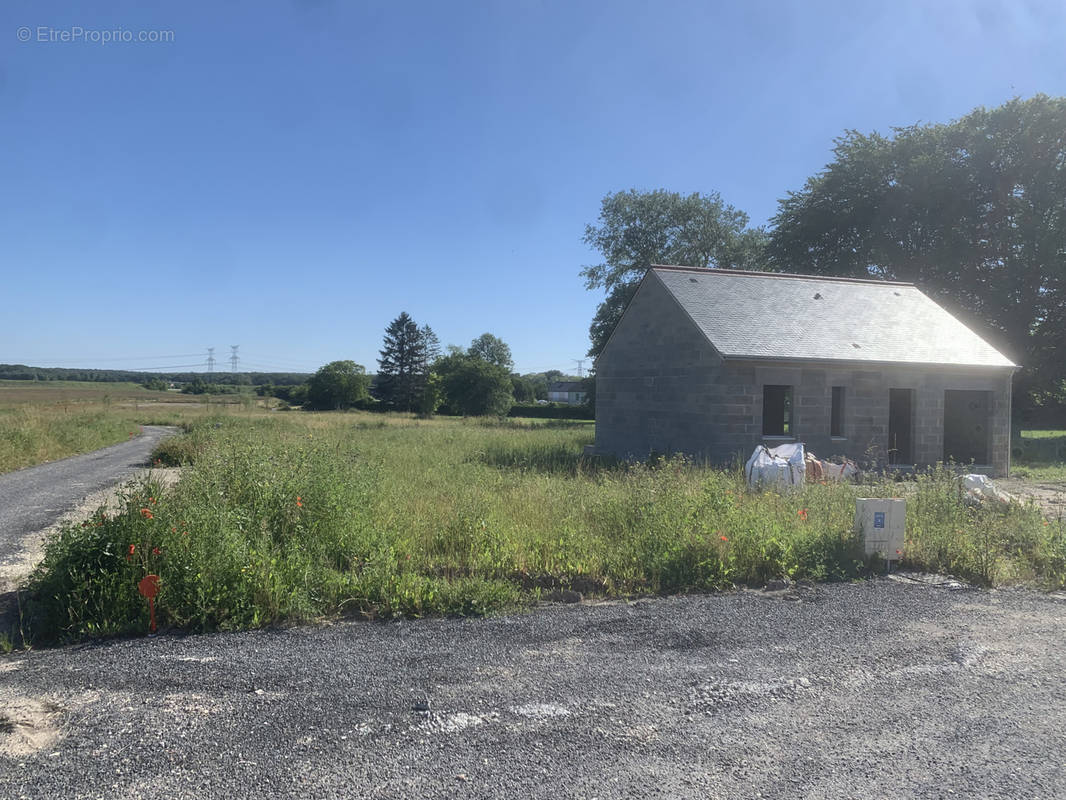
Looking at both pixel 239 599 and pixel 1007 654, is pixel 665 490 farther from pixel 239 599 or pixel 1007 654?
pixel 239 599

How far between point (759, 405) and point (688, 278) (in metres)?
4.78

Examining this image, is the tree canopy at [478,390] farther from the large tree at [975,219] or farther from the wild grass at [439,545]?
the wild grass at [439,545]

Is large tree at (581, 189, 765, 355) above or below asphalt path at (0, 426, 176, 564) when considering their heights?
above

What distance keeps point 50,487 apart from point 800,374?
626 inches

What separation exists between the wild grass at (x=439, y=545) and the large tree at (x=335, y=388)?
6964 centimetres

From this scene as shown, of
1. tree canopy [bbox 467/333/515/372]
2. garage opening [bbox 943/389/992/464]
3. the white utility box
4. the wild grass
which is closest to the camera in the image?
the wild grass

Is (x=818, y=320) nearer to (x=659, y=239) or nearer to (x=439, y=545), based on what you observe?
(x=439, y=545)

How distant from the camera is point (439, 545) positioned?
7480 mm

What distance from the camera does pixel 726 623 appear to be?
18.6 feet

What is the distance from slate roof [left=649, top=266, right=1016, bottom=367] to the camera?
1647 centimetres

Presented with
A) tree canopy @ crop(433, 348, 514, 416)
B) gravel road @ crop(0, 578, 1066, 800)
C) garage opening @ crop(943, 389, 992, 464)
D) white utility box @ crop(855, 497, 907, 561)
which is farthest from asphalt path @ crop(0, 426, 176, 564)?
tree canopy @ crop(433, 348, 514, 416)

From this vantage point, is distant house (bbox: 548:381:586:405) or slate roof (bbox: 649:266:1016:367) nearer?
slate roof (bbox: 649:266:1016:367)

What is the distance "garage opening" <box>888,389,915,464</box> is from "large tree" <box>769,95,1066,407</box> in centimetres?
1387

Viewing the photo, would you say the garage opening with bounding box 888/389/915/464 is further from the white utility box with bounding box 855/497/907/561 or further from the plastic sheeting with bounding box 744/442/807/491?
the white utility box with bounding box 855/497/907/561
